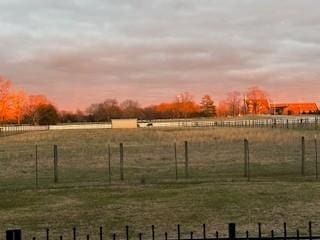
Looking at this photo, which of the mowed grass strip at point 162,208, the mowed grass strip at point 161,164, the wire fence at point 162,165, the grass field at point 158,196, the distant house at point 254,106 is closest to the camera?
the mowed grass strip at point 162,208

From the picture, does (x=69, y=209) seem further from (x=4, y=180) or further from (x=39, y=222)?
(x=4, y=180)

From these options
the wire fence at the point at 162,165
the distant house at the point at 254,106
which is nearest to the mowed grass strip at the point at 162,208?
the wire fence at the point at 162,165

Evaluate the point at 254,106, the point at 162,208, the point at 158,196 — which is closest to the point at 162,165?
the point at 158,196

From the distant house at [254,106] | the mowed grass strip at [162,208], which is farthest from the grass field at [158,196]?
the distant house at [254,106]

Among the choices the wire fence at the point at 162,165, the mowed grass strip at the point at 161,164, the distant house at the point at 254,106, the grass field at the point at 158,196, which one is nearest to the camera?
the grass field at the point at 158,196

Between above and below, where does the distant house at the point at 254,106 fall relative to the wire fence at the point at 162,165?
above

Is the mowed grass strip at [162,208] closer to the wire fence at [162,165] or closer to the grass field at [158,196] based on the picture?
the grass field at [158,196]

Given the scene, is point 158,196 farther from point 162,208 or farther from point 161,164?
point 161,164

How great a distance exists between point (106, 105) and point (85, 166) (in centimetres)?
12791

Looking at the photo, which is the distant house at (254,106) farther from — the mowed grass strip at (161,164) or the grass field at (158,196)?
the grass field at (158,196)

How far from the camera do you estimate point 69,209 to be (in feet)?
48.0

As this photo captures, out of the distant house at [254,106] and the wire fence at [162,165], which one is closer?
the wire fence at [162,165]

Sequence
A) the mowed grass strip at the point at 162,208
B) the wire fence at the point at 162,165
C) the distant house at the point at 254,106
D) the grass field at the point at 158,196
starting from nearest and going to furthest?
the mowed grass strip at the point at 162,208, the grass field at the point at 158,196, the wire fence at the point at 162,165, the distant house at the point at 254,106

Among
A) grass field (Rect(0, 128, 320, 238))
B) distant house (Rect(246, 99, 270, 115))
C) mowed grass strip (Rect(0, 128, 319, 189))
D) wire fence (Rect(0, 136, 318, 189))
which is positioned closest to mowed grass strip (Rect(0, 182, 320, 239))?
grass field (Rect(0, 128, 320, 238))
